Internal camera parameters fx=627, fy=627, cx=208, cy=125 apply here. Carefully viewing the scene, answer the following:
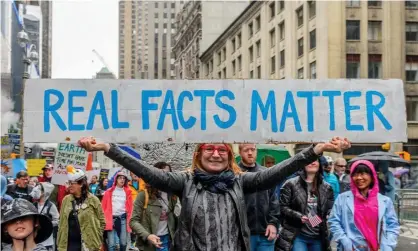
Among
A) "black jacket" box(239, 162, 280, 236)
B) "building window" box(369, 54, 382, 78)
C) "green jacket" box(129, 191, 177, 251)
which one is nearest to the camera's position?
"black jacket" box(239, 162, 280, 236)

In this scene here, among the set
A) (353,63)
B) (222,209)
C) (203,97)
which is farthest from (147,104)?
(353,63)

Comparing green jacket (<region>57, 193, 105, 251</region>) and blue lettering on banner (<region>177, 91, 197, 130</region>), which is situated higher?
blue lettering on banner (<region>177, 91, 197, 130</region>)

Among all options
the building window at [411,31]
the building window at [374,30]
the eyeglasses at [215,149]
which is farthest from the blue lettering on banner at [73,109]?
the building window at [411,31]

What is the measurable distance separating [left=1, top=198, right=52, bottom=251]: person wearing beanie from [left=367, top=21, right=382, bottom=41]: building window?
41.7m

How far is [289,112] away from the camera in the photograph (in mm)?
5023

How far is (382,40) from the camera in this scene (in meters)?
A: 43.1

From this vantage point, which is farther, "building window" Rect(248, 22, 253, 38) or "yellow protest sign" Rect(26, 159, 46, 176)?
"building window" Rect(248, 22, 253, 38)

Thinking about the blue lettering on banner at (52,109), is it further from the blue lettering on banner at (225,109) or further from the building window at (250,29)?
the building window at (250,29)

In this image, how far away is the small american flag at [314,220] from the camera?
6.64 meters

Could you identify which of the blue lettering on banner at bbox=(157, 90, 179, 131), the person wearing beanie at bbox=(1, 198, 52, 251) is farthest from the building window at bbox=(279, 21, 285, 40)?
the person wearing beanie at bbox=(1, 198, 52, 251)

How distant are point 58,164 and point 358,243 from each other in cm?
732

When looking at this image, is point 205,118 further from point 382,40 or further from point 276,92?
point 382,40

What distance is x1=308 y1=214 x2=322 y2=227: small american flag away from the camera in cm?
664

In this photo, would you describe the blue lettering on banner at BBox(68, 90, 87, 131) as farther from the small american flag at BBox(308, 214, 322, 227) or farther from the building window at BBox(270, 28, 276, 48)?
the building window at BBox(270, 28, 276, 48)
